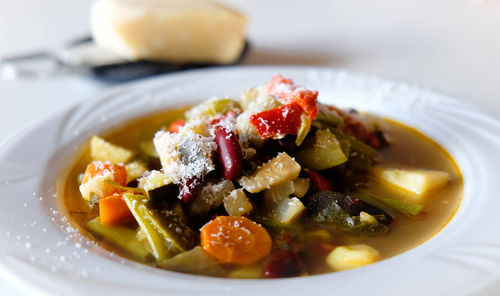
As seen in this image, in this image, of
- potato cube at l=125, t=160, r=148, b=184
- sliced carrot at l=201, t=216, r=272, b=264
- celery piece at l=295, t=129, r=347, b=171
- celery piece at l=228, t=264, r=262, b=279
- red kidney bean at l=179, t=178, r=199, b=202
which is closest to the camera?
celery piece at l=228, t=264, r=262, b=279

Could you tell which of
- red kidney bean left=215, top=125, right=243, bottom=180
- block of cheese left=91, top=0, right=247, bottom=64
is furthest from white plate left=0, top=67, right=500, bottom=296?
block of cheese left=91, top=0, right=247, bottom=64

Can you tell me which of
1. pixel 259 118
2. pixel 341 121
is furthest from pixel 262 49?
pixel 259 118

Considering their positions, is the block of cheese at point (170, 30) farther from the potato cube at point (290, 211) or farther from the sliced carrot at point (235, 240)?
the sliced carrot at point (235, 240)

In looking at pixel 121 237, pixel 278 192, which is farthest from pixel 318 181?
pixel 121 237

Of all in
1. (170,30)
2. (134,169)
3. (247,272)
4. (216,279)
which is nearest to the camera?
(216,279)

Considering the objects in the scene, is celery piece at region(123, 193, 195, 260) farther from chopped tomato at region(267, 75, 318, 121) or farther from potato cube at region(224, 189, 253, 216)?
chopped tomato at region(267, 75, 318, 121)

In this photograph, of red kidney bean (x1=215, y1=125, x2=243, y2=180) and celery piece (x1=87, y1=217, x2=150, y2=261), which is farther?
red kidney bean (x1=215, y1=125, x2=243, y2=180)

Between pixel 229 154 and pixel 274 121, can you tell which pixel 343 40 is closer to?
pixel 274 121
